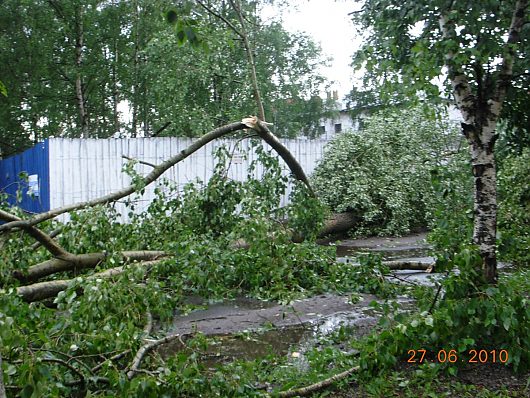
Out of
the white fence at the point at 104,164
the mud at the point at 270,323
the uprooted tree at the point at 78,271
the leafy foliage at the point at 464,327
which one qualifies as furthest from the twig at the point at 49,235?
the white fence at the point at 104,164

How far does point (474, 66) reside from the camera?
12.9ft

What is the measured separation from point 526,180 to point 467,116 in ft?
14.0

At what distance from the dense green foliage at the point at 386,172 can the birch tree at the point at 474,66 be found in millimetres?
7002

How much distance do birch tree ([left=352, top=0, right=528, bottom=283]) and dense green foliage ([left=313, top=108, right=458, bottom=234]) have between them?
7002 millimetres

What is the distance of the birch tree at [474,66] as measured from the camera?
3.53m

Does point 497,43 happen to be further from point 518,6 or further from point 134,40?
point 134,40

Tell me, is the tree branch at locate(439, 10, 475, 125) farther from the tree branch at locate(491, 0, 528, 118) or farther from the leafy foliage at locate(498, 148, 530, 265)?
the leafy foliage at locate(498, 148, 530, 265)

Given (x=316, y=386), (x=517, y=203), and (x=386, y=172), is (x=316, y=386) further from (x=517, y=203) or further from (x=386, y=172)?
(x=386, y=172)

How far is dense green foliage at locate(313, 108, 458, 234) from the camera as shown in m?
11.8

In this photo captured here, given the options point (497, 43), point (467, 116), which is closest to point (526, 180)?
point (497, 43)

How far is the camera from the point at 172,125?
14.5m

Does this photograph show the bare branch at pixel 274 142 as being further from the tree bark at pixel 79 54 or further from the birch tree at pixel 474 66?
the tree bark at pixel 79 54

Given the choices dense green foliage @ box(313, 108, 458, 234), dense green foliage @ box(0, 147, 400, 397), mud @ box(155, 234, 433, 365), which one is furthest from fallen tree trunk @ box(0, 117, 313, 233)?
dense green foliage @ box(313, 108, 458, 234)

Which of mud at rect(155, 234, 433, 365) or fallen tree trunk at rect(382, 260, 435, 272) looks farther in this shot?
fallen tree trunk at rect(382, 260, 435, 272)
